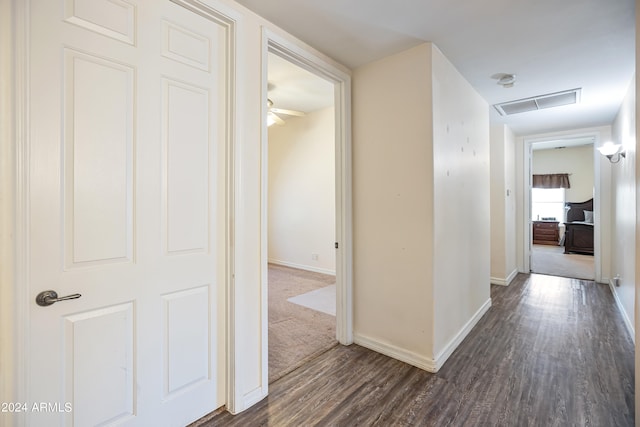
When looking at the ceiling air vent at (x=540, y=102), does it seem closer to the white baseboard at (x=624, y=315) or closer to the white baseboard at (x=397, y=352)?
the white baseboard at (x=624, y=315)

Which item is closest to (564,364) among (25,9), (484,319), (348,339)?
(484,319)

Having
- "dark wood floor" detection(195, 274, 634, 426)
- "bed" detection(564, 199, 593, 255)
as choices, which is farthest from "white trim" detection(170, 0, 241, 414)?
"bed" detection(564, 199, 593, 255)

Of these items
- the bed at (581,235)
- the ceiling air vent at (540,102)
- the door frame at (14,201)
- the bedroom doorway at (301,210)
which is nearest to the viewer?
the door frame at (14,201)

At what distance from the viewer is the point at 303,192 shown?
5.59 meters

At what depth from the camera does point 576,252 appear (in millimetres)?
7176

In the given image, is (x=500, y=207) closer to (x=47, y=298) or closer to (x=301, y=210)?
(x=301, y=210)

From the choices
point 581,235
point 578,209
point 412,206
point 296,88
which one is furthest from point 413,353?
point 578,209

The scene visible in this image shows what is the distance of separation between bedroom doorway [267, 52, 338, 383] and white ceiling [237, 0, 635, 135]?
113 cm

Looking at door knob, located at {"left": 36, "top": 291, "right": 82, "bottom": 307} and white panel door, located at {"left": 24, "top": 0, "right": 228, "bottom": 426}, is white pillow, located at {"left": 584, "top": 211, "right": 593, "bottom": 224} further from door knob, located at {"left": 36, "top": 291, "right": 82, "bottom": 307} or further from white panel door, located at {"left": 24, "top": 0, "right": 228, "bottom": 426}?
door knob, located at {"left": 36, "top": 291, "right": 82, "bottom": 307}

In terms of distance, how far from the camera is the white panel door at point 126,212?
1.21 m

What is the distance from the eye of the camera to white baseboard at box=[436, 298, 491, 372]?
91.1 inches

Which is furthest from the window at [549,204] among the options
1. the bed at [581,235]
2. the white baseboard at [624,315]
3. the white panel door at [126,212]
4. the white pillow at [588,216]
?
the white panel door at [126,212]

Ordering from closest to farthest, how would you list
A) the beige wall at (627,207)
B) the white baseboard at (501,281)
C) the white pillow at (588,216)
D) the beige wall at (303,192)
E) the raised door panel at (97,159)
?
the raised door panel at (97,159) → the beige wall at (627,207) → the white baseboard at (501,281) → the beige wall at (303,192) → the white pillow at (588,216)

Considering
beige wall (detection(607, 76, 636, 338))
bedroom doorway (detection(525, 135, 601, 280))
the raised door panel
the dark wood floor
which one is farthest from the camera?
bedroom doorway (detection(525, 135, 601, 280))
